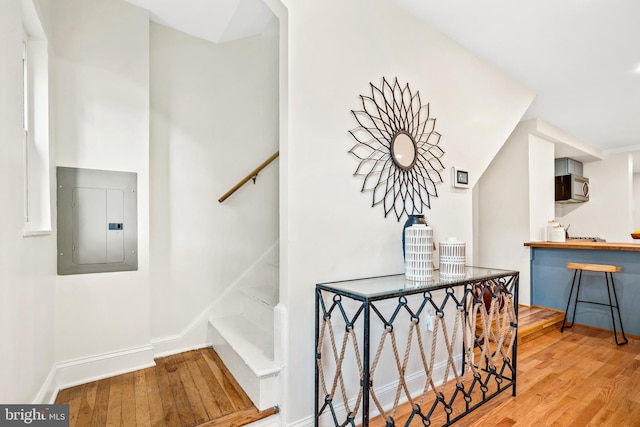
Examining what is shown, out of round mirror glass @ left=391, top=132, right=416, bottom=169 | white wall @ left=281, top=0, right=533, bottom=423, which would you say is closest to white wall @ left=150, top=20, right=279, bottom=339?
white wall @ left=281, top=0, right=533, bottom=423

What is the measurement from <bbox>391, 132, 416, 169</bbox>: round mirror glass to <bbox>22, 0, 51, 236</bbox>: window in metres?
2.07

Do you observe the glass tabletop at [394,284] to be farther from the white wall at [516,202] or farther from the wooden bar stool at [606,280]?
the white wall at [516,202]

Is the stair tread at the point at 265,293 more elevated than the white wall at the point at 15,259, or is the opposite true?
the white wall at the point at 15,259

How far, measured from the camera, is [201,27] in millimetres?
2432

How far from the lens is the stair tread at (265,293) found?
223 centimetres

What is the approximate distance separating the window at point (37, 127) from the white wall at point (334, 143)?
1.39m

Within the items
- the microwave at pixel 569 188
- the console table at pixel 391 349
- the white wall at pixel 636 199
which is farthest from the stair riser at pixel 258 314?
the white wall at pixel 636 199

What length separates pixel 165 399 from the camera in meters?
1.77

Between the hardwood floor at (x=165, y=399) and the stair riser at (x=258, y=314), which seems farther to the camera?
the stair riser at (x=258, y=314)

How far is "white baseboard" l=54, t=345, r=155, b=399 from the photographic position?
1884 millimetres

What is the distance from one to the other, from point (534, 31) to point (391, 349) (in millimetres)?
2543

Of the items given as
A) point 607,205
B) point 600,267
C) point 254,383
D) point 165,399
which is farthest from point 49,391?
point 607,205

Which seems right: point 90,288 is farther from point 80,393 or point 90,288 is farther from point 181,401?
point 181,401

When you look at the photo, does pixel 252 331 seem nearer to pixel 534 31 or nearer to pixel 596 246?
pixel 534 31
